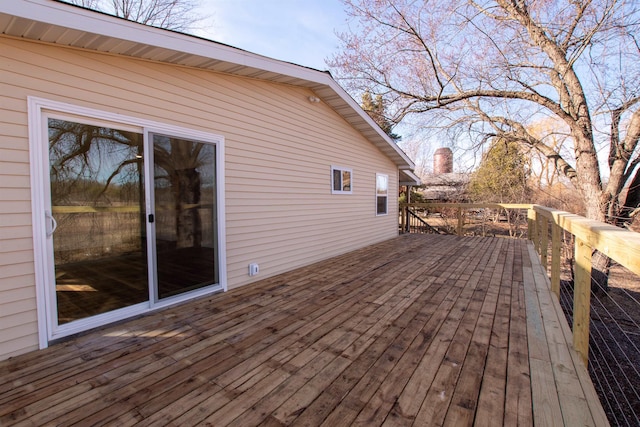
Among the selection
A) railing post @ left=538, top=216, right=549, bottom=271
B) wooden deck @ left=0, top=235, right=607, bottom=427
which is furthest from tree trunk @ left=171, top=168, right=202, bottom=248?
railing post @ left=538, top=216, right=549, bottom=271

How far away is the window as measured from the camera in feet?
26.0

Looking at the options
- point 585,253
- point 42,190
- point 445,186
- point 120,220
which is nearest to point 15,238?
point 42,190

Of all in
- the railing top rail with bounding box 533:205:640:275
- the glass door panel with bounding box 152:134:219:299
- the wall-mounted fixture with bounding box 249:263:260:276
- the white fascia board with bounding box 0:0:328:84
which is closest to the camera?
the railing top rail with bounding box 533:205:640:275

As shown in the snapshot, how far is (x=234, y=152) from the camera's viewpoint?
381 cm

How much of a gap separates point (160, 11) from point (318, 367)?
13.8 meters

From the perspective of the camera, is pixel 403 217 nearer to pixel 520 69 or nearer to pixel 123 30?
pixel 520 69

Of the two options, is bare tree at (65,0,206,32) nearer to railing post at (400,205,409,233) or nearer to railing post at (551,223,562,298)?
railing post at (400,205,409,233)

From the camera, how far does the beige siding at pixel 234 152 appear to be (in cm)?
221

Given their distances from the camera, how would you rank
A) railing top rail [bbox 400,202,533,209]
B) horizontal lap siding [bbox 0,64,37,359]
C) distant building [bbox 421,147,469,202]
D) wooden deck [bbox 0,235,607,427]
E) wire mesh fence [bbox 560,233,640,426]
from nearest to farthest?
wooden deck [bbox 0,235,607,427] < horizontal lap siding [bbox 0,64,37,359] < wire mesh fence [bbox 560,233,640,426] < railing top rail [bbox 400,202,533,209] < distant building [bbox 421,147,469,202]

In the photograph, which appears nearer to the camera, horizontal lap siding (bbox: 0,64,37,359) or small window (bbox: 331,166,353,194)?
horizontal lap siding (bbox: 0,64,37,359)

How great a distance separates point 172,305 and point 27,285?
1.18 meters

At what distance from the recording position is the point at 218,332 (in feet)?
8.48

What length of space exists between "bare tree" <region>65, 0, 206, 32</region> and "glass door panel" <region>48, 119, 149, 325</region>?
998 cm

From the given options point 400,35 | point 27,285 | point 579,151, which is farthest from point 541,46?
point 27,285
